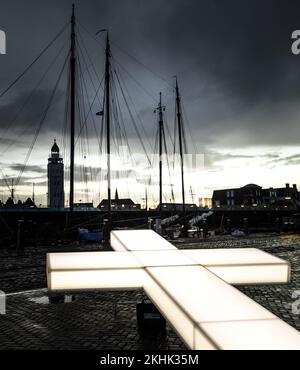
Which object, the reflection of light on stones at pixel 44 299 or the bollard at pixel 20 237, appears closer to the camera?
the reflection of light on stones at pixel 44 299

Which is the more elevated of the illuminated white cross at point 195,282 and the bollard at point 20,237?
the illuminated white cross at point 195,282

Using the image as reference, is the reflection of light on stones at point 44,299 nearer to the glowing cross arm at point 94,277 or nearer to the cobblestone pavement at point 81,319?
the cobblestone pavement at point 81,319

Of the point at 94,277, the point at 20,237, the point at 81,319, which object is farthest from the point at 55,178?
the point at 94,277

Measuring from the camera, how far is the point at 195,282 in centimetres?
274

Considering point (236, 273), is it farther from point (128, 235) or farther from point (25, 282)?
point (25, 282)

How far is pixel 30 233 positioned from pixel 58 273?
23.6 m

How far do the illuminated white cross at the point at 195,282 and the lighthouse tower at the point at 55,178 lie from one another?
131 meters

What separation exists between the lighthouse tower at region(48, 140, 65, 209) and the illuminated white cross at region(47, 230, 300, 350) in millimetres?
130768

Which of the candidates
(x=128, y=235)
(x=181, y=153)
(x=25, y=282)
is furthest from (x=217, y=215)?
(x=128, y=235)

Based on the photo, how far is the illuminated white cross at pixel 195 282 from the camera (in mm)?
1951

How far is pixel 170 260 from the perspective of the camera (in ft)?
11.5

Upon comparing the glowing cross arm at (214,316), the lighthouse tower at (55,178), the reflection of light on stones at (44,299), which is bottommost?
the reflection of light on stones at (44,299)

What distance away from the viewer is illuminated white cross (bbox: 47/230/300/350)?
1.95 m

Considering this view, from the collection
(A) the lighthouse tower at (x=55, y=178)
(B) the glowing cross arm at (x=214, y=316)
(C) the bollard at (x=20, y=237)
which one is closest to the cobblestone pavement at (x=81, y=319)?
(B) the glowing cross arm at (x=214, y=316)
